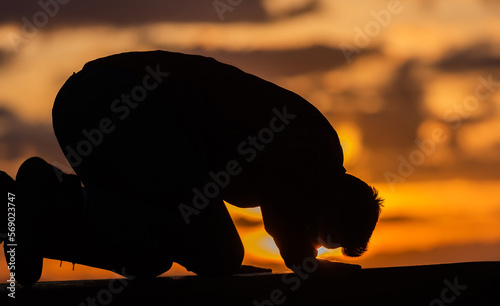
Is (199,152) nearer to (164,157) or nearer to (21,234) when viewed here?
(164,157)

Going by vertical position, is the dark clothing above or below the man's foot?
above

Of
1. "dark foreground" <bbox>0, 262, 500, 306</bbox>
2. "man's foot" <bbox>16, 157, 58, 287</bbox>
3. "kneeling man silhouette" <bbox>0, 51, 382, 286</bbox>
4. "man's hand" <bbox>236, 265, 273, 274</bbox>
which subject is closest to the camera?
"dark foreground" <bbox>0, 262, 500, 306</bbox>

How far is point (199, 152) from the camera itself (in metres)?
2.56

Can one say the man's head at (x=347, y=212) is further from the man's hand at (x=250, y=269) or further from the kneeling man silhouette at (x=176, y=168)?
the man's hand at (x=250, y=269)

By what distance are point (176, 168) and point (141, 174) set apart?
132mm

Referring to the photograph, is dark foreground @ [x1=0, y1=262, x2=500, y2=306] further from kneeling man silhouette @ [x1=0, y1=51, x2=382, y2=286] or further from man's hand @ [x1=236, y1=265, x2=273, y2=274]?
man's hand @ [x1=236, y1=265, x2=273, y2=274]

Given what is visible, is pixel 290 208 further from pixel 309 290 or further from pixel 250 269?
pixel 250 269

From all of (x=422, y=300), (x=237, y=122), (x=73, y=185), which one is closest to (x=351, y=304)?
(x=422, y=300)

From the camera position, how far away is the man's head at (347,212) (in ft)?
8.23

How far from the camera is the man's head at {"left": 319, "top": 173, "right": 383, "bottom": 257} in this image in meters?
2.51

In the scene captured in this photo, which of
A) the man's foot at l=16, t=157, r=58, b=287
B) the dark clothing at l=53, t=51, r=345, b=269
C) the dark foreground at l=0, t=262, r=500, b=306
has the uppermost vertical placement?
the dark clothing at l=53, t=51, r=345, b=269

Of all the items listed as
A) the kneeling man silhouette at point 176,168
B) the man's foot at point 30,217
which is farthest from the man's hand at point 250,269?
the man's foot at point 30,217

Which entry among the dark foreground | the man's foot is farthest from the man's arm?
the man's foot

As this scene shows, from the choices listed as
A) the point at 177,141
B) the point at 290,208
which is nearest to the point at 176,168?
the point at 177,141
